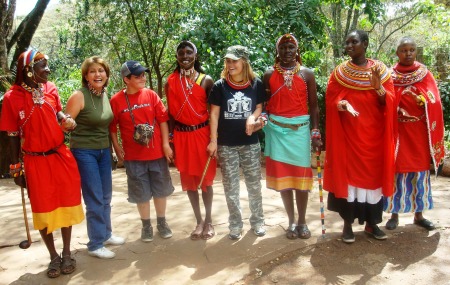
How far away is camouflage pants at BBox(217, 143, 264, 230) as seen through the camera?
383cm

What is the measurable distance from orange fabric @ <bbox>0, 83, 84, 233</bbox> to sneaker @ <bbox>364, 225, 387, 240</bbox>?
2.63 metres

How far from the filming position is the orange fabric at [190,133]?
377 centimetres

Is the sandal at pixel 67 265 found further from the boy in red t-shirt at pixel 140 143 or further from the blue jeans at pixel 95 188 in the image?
the boy in red t-shirt at pixel 140 143

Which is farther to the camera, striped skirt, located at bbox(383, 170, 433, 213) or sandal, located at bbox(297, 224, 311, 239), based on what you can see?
striped skirt, located at bbox(383, 170, 433, 213)

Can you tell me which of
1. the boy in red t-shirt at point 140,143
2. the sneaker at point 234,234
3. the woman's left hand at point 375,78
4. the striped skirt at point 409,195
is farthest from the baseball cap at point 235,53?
the striped skirt at point 409,195

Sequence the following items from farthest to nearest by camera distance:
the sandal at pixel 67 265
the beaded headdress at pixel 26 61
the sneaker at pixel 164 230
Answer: the sneaker at pixel 164 230
the sandal at pixel 67 265
the beaded headdress at pixel 26 61

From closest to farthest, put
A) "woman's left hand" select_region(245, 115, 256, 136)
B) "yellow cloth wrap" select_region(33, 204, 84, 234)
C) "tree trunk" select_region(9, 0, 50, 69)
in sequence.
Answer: "yellow cloth wrap" select_region(33, 204, 84, 234), "woman's left hand" select_region(245, 115, 256, 136), "tree trunk" select_region(9, 0, 50, 69)

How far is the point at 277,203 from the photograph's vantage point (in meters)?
5.08

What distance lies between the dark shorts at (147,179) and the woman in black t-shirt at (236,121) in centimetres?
52

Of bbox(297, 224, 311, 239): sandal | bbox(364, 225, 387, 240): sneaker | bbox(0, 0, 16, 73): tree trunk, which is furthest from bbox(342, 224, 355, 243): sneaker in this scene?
bbox(0, 0, 16, 73): tree trunk

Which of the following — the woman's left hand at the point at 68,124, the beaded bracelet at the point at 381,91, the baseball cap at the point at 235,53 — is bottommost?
the woman's left hand at the point at 68,124

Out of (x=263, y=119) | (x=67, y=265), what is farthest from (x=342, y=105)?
(x=67, y=265)

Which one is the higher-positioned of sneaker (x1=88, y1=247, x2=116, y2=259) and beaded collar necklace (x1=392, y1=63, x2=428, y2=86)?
beaded collar necklace (x1=392, y1=63, x2=428, y2=86)

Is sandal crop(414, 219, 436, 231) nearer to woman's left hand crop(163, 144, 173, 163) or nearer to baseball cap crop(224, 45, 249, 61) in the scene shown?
baseball cap crop(224, 45, 249, 61)
